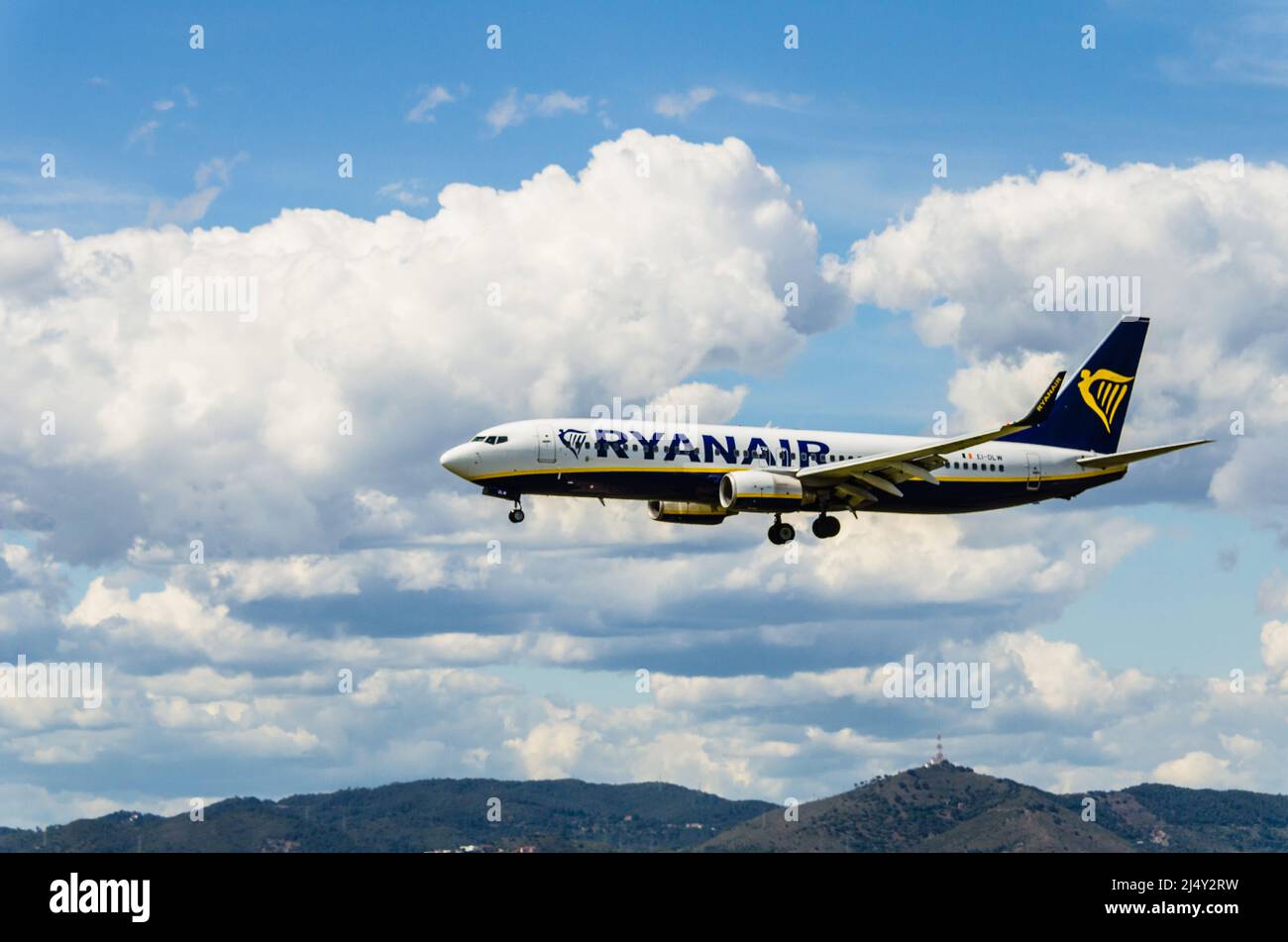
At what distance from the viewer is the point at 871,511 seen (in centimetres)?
11650

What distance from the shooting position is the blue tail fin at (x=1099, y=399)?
127 m

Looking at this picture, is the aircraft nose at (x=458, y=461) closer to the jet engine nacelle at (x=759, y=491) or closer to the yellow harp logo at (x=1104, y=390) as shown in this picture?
the jet engine nacelle at (x=759, y=491)

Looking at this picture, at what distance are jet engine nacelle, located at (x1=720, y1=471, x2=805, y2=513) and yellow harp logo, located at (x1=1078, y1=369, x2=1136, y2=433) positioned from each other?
33683 mm

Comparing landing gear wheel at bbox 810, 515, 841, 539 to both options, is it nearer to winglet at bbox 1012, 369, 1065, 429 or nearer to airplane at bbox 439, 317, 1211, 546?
airplane at bbox 439, 317, 1211, 546

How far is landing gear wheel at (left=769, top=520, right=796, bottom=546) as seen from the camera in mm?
113062

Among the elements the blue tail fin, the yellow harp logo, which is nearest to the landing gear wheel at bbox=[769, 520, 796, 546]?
the blue tail fin

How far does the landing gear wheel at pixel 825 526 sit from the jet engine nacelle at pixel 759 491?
298 inches
